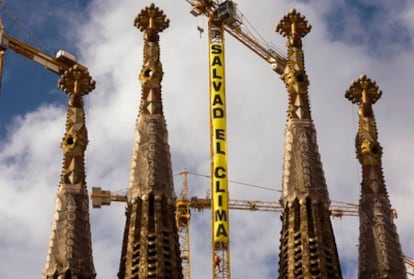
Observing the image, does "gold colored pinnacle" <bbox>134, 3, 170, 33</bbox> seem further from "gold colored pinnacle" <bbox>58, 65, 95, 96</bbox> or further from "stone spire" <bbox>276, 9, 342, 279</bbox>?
"stone spire" <bbox>276, 9, 342, 279</bbox>

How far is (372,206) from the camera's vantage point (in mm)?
45125

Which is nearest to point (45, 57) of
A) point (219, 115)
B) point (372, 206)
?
point (219, 115)

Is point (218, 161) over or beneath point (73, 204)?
over

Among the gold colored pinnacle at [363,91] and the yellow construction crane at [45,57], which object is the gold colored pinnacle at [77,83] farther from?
the yellow construction crane at [45,57]

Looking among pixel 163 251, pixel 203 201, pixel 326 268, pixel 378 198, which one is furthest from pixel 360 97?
pixel 203 201

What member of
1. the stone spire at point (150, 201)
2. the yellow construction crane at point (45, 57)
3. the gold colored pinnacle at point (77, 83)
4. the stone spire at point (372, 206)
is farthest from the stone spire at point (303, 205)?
the yellow construction crane at point (45, 57)

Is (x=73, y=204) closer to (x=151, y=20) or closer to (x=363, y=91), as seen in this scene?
(x=151, y=20)

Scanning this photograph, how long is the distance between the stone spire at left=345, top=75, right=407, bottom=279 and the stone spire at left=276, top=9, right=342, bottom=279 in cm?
169

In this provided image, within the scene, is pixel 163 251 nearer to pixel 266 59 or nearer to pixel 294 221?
pixel 294 221

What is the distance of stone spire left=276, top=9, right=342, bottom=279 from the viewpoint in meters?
42.7

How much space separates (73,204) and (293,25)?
15.3m

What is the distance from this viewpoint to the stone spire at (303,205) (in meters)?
42.7

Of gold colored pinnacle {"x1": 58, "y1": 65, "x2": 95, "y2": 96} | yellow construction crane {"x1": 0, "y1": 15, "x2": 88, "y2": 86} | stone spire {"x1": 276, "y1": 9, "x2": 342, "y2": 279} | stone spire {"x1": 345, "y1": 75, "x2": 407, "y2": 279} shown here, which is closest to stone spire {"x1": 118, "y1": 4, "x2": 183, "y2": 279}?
gold colored pinnacle {"x1": 58, "y1": 65, "x2": 95, "y2": 96}

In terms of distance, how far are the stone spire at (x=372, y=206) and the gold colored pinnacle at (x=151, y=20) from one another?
1005cm
